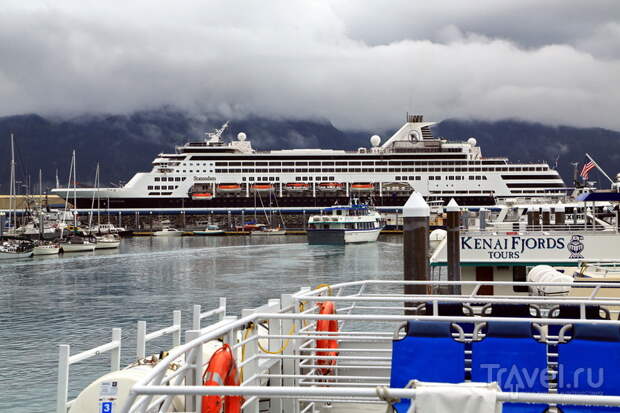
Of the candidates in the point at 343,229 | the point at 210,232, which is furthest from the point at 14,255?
the point at 210,232

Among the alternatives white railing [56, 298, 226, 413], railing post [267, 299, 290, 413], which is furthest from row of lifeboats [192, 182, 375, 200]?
railing post [267, 299, 290, 413]

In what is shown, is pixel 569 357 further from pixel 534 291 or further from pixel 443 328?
pixel 534 291

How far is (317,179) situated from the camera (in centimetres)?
11081

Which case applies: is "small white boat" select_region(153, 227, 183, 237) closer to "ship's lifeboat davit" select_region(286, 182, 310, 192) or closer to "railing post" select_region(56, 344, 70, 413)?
"ship's lifeboat davit" select_region(286, 182, 310, 192)

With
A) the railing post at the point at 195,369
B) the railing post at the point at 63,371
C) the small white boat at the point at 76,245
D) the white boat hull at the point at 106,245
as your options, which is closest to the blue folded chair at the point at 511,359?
the railing post at the point at 195,369

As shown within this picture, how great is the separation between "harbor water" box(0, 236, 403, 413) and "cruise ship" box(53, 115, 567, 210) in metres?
45.2

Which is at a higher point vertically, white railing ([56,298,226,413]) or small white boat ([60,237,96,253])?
Answer: white railing ([56,298,226,413])

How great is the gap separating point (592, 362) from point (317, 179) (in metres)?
106

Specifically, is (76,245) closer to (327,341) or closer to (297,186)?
(297,186)

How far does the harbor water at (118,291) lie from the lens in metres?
16.3

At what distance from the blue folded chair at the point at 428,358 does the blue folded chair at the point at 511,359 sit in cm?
16

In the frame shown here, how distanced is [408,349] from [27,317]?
23.1m

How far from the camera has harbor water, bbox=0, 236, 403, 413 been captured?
53.6 ft

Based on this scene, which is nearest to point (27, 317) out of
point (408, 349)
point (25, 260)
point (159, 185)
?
point (408, 349)
